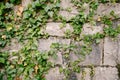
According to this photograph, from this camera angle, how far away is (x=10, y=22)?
4016 millimetres

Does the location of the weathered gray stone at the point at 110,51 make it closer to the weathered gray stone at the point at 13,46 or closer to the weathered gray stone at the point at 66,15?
the weathered gray stone at the point at 66,15

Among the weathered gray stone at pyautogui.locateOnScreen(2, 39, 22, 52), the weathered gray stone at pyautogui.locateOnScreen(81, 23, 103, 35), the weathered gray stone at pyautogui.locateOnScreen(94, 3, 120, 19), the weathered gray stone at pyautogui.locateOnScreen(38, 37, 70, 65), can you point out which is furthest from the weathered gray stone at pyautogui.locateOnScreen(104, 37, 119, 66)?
the weathered gray stone at pyautogui.locateOnScreen(2, 39, 22, 52)

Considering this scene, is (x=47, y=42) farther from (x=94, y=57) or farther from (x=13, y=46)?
(x=94, y=57)

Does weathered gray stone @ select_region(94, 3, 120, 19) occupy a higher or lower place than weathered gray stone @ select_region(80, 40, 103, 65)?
higher

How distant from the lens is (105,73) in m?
3.74

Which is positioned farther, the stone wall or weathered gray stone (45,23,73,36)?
weathered gray stone (45,23,73,36)

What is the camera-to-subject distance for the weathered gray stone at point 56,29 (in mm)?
3895

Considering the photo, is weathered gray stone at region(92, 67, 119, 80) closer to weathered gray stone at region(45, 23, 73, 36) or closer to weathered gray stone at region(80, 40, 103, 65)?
weathered gray stone at region(80, 40, 103, 65)

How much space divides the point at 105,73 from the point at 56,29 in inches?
36.4

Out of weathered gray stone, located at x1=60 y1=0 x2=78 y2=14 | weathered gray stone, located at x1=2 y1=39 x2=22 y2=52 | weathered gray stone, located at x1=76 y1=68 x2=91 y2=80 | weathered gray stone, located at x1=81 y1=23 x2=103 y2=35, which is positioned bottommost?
weathered gray stone, located at x1=76 y1=68 x2=91 y2=80

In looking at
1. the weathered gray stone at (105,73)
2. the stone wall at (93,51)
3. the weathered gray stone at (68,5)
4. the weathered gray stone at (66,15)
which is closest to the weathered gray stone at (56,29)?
the stone wall at (93,51)

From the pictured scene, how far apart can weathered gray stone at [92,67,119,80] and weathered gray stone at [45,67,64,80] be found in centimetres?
47

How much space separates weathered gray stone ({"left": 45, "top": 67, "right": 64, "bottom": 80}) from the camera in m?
3.82

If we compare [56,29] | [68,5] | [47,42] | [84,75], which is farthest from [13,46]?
[84,75]
